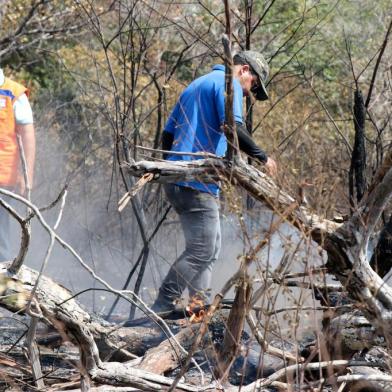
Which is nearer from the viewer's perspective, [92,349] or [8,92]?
[92,349]

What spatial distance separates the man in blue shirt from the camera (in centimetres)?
570

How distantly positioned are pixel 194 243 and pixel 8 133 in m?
1.49

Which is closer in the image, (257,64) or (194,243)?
(257,64)

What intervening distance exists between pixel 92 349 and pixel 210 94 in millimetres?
2225

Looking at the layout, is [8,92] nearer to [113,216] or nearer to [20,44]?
[113,216]

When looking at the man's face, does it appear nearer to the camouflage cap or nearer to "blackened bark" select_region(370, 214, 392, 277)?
the camouflage cap

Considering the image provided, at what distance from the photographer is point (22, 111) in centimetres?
626

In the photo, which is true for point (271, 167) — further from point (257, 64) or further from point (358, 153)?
point (257, 64)

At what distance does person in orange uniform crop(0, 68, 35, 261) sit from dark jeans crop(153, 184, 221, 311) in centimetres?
104

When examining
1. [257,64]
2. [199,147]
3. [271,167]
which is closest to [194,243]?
[199,147]

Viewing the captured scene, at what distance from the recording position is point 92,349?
3.97 meters

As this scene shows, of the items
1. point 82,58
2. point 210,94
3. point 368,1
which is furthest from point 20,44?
point 210,94

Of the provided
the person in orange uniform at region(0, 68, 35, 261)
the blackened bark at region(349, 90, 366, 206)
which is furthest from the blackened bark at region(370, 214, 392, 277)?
the person in orange uniform at region(0, 68, 35, 261)

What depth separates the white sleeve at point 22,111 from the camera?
20.5 ft
